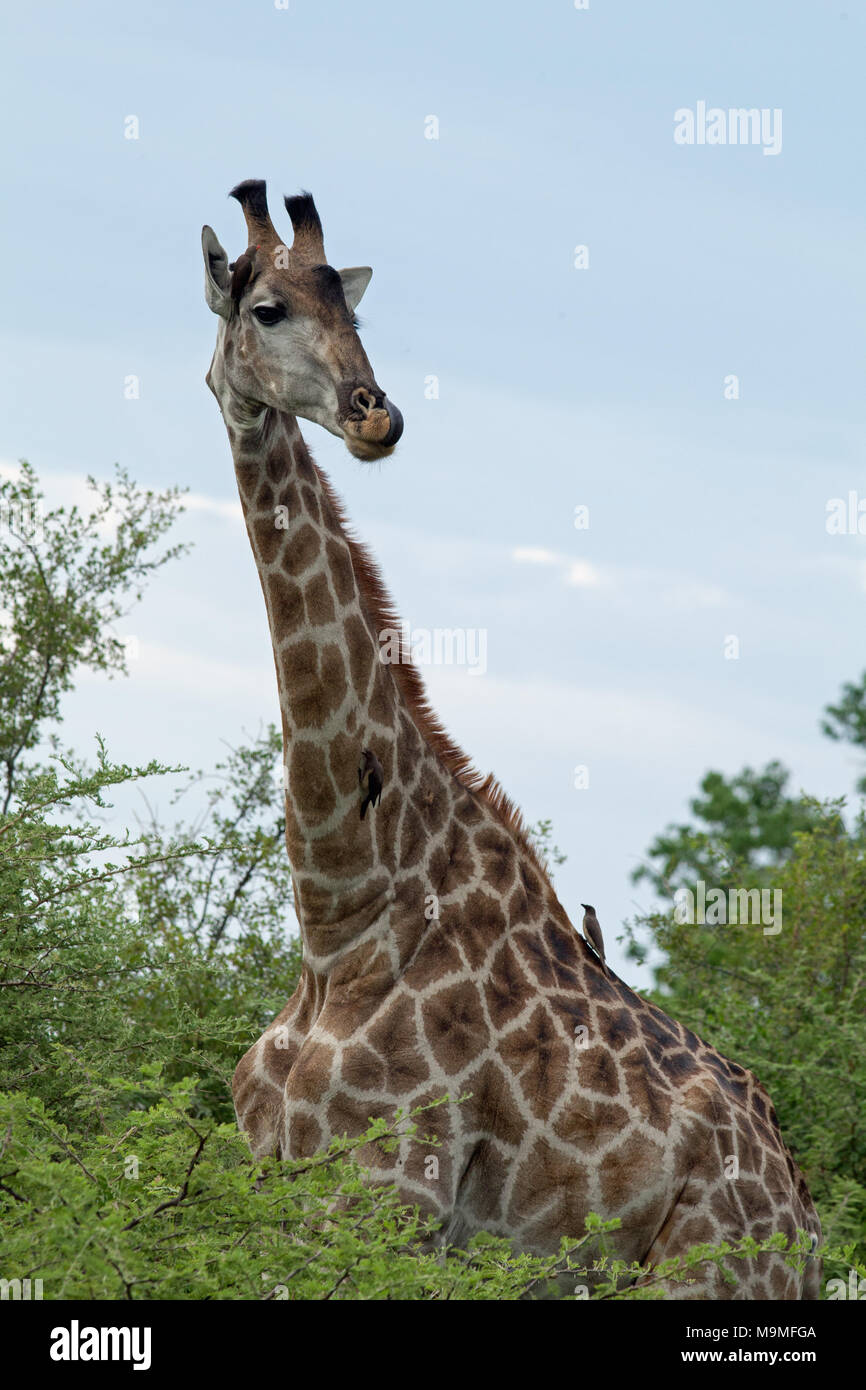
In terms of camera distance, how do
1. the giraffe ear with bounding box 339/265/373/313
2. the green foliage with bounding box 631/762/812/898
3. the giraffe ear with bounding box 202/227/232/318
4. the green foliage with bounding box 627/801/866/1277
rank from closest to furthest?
the giraffe ear with bounding box 202/227/232/318, the giraffe ear with bounding box 339/265/373/313, the green foliage with bounding box 627/801/866/1277, the green foliage with bounding box 631/762/812/898

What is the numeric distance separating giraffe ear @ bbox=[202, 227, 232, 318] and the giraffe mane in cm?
78

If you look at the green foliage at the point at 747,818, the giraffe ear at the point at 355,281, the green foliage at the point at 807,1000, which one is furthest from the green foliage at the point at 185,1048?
the green foliage at the point at 747,818

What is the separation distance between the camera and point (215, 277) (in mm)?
6293

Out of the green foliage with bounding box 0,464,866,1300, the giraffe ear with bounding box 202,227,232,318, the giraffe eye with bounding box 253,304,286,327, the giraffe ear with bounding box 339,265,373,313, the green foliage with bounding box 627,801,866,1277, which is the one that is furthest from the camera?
the green foliage with bounding box 627,801,866,1277

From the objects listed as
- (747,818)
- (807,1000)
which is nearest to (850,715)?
(747,818)

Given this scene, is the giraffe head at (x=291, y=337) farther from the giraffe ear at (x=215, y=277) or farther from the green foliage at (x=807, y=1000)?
the green foliage at (x=807, y=1000)

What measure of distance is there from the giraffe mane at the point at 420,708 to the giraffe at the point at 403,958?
2 cm

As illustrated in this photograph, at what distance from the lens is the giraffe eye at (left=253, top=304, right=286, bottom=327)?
608 centimetres

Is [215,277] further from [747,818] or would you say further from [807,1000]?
[747,818]

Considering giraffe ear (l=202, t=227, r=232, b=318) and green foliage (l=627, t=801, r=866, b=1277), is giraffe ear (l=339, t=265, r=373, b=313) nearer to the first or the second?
giraffe ear (l=202, t=227, r=232, b=318)

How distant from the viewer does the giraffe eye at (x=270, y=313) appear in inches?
239

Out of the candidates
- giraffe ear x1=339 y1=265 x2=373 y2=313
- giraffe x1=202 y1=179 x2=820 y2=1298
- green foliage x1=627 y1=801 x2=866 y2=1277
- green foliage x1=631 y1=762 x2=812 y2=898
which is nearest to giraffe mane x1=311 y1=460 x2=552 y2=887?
giraffe x1=202 y1=179 x2=820 y2=1298
